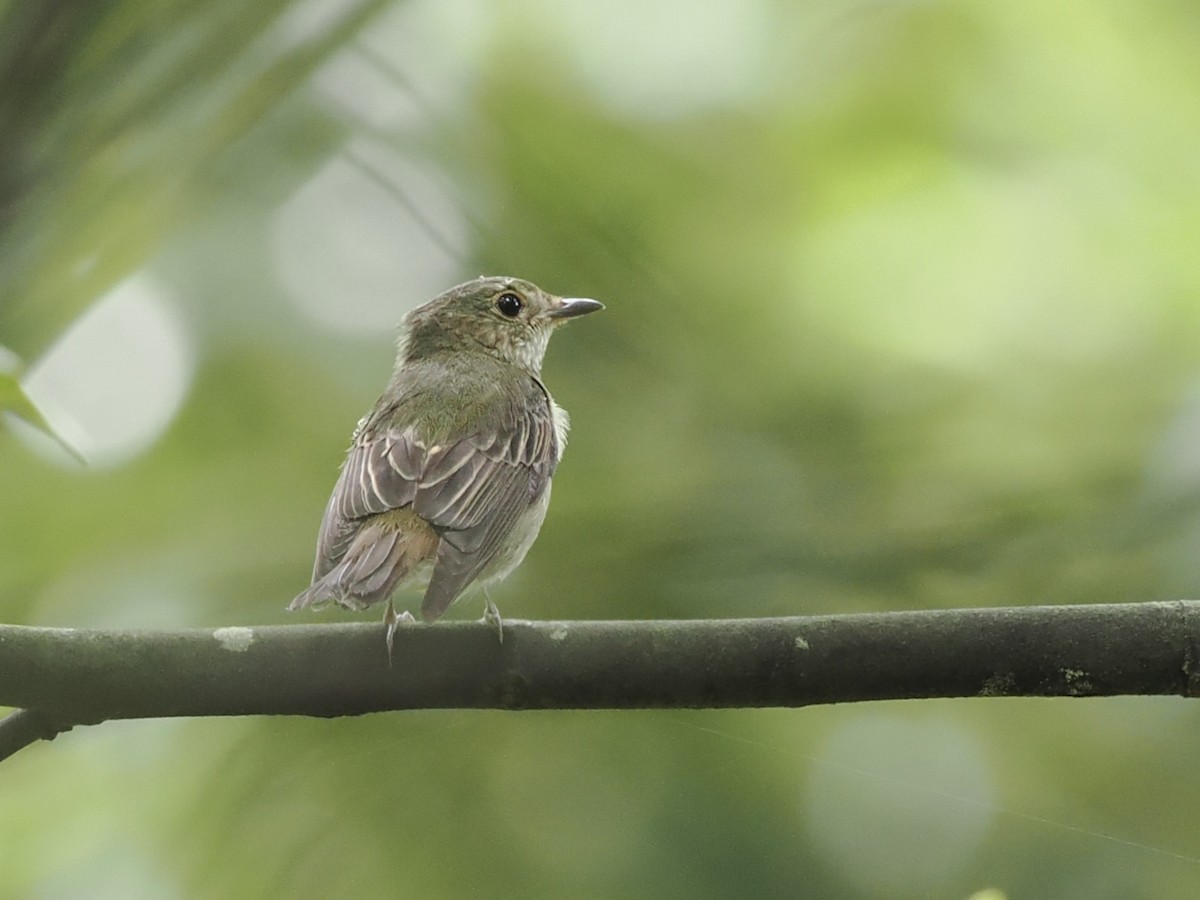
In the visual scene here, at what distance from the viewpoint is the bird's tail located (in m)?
2.99

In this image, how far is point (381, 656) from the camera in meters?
2.67

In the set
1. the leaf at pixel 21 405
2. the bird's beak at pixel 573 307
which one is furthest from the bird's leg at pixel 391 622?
the bird's beak at pixel 573 307

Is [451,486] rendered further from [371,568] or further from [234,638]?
[234,638]

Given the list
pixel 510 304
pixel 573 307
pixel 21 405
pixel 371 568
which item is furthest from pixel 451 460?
pixel 21 405

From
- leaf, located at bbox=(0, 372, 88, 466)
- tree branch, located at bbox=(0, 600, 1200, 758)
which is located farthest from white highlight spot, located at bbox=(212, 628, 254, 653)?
leaf, located at bbox=(0, 372, 88, 466)

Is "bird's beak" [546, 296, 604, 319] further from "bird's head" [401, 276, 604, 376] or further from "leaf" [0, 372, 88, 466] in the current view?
"leaf" [0, 372, 88, 466]

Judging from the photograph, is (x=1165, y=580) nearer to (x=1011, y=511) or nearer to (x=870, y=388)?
(x=1011, y=511)

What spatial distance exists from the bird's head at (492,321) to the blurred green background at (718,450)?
0.13 metres

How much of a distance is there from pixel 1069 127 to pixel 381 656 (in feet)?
12.6

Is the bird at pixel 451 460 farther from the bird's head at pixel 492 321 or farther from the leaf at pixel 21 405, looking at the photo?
the leaf at pixel 21 405

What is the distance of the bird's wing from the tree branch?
0.36 m

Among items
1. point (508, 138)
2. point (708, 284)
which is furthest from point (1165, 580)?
point (508, 138)

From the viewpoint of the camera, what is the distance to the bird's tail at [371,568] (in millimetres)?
2994

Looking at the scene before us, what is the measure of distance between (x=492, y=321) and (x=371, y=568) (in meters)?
2.11
